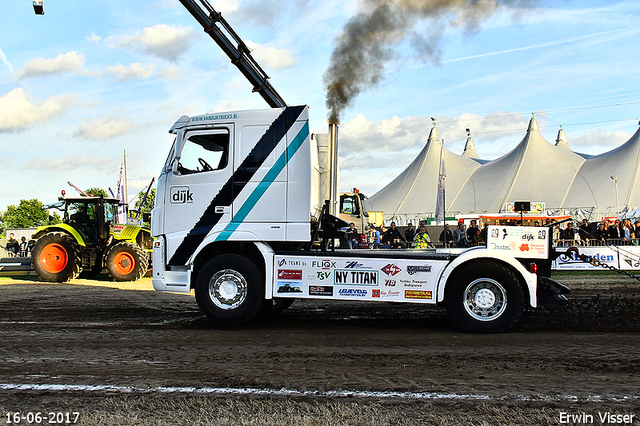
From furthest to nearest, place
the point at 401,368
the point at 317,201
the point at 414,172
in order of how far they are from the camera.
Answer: the point at 414,172, the point at 317,201, the point at 401,368

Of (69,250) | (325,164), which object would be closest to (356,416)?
(325,164)

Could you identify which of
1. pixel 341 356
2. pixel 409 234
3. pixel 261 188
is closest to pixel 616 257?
pixel 409 234

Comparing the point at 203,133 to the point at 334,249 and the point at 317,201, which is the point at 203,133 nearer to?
the point at 317,201

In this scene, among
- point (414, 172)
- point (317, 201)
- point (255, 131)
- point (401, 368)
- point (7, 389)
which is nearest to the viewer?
point (7, 389)

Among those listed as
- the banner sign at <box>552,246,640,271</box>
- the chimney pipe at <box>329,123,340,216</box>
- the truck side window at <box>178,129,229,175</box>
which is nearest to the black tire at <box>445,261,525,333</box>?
the chimney pipe at <box>329,123,340,216</box>

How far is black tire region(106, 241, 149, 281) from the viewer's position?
15422mm

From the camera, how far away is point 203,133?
7.89 metres

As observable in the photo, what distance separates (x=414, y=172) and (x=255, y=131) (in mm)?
43901

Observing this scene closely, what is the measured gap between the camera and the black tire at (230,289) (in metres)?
7.47

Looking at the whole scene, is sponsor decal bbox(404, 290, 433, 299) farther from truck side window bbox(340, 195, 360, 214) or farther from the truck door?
truck side window bbox(340, 195, 360, 214)

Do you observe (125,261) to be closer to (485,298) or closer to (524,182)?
(485,298)

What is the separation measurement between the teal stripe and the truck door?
15cm

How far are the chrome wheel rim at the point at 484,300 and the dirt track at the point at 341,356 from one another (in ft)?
1.23

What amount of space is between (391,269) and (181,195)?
3.35 metres
